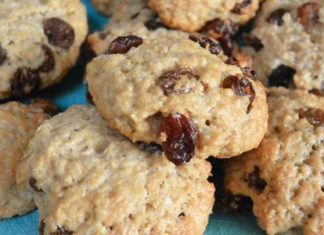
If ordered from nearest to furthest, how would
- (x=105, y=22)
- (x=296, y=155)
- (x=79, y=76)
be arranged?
1. (x=296, y=155)
2. (x=79, y=76)
3. (x=105, y=22)

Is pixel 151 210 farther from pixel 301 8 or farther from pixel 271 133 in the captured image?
pixel 301 8

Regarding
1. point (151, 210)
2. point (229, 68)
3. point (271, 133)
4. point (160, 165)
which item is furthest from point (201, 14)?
point (151, 210)

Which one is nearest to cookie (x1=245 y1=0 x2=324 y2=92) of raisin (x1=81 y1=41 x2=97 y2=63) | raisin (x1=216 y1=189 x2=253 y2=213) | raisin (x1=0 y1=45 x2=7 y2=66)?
raisin (x1=216 y1=189 x2=253 y2=213)

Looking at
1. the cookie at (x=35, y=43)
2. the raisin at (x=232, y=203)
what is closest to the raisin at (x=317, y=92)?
the raisin at (x=232, y=203)

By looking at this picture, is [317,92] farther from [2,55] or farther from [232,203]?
[2,55]

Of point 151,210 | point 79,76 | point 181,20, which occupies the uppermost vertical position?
point 181,20

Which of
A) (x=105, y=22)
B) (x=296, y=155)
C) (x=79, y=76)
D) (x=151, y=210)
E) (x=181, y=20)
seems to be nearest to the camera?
(x=151, y=210)
